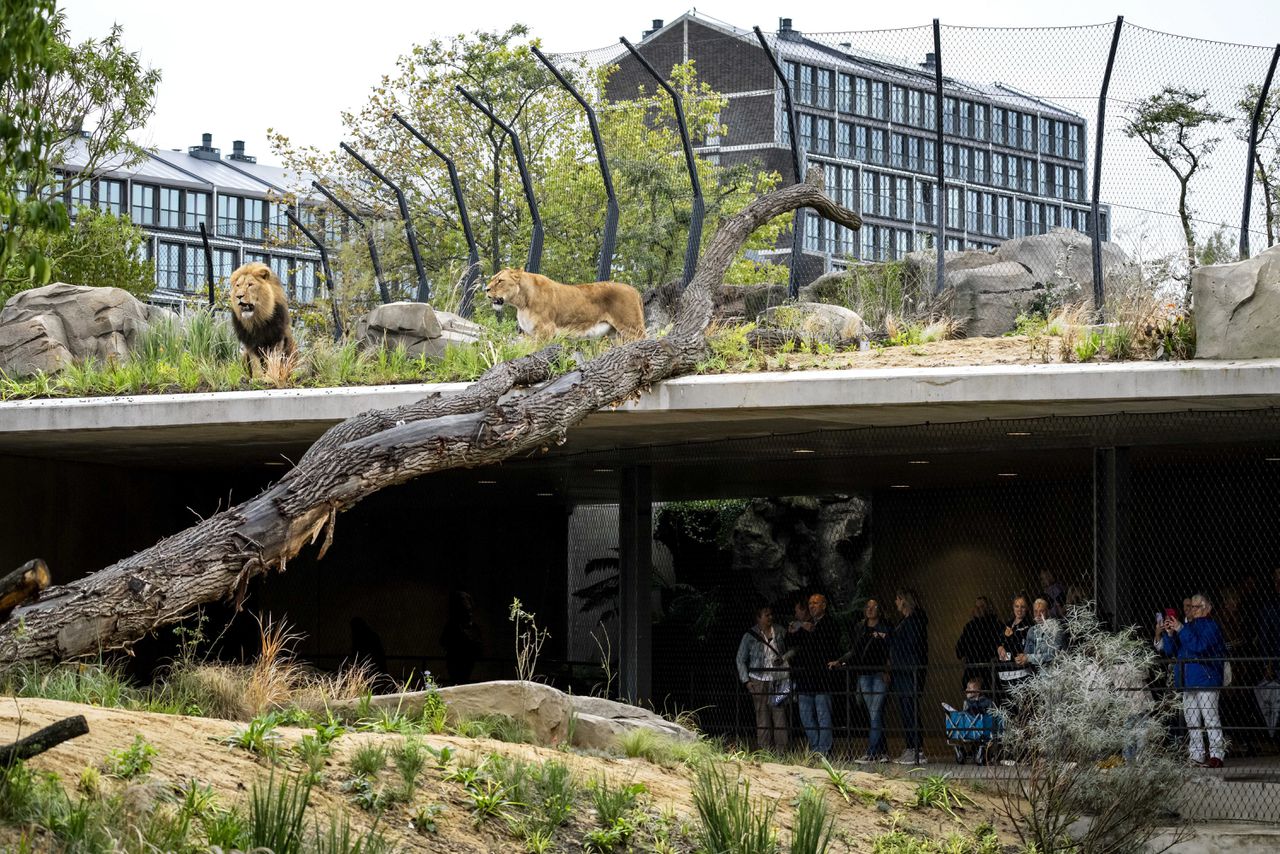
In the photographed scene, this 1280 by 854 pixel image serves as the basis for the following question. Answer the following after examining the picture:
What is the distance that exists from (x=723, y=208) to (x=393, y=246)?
8.57 metres

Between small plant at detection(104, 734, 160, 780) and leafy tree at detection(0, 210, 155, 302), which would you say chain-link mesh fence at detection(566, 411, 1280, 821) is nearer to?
small plant at detection(104, 734, 160, 780)

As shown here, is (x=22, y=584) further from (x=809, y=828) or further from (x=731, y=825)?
(x=809, y=828)

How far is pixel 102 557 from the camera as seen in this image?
18.5m

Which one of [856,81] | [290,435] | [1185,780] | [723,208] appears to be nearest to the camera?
[1185,780]

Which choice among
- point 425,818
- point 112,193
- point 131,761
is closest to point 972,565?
point 425,818

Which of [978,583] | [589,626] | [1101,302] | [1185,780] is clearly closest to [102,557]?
[589,626]

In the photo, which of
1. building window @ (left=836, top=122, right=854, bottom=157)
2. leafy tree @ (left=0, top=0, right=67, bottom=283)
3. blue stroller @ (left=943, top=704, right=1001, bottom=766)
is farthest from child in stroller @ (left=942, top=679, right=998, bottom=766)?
building window @ (left=836, top=122, right=854, bottom=157)

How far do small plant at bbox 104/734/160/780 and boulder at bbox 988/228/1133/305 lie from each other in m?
13.1

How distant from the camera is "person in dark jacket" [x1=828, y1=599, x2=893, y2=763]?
13352 mm

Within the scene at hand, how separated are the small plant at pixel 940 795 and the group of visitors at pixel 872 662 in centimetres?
152

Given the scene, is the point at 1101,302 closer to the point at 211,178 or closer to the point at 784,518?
the point at 784,518

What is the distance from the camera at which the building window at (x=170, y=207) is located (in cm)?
6350

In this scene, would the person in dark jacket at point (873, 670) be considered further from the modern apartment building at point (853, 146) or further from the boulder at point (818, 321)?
the modern apartment building at point (853, 146)

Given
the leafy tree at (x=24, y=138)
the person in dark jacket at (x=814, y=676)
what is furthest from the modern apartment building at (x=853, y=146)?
the leafy tree at (x=24, y=138)
